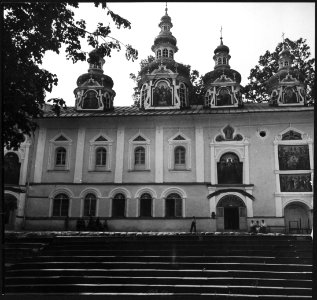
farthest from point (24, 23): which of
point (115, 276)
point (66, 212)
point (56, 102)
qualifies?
point (66, 212)

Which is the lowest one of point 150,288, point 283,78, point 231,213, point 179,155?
point 150,288

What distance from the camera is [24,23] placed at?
761cm

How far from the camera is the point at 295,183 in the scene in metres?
17.7

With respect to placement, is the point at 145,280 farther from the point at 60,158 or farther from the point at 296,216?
the point at 296,216

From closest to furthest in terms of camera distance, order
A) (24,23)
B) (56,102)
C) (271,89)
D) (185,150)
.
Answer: (24,23) → (56,102) → (185,150) → (271,89)

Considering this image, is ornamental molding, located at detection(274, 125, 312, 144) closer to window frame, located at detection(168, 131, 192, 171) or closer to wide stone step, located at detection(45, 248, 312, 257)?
window frame, located at detection(168, 131, 192, 171)

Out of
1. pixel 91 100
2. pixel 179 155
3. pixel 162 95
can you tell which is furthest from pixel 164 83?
pixel 179 155

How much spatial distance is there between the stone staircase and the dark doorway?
6.42 m

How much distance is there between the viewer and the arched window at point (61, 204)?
1731cm

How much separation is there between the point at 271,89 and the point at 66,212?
45.8 feet

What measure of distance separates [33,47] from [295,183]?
13877mm

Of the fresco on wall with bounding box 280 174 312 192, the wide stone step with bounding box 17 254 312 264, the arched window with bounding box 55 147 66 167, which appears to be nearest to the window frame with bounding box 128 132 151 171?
the arched window with bounding box 55 147 66 167

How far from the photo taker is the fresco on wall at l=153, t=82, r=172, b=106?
70.6ft

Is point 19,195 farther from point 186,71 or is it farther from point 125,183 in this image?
point 186,71
